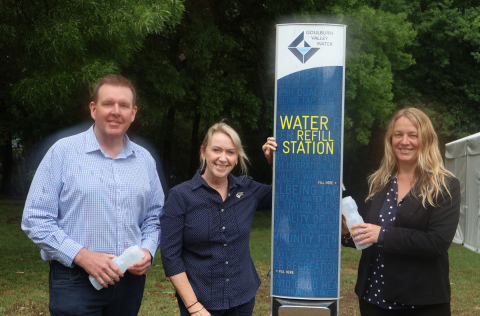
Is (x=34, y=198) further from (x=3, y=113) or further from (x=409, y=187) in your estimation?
(x=3, y=113)

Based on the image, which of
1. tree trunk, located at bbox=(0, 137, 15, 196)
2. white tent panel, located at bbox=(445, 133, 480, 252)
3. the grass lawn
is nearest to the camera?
the grass lawn

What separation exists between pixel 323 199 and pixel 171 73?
992 centimetres

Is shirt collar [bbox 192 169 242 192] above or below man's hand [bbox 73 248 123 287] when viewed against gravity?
above

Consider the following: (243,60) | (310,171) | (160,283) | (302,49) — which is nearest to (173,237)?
(310,171)

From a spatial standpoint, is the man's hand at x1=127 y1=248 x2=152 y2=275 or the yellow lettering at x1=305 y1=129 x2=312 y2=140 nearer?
the man's hand at x1=127 y1=248 x2=152 y2=275

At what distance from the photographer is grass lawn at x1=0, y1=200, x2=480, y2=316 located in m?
6.27

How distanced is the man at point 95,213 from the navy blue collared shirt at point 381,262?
134 centimetres

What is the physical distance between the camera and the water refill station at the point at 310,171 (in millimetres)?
3492

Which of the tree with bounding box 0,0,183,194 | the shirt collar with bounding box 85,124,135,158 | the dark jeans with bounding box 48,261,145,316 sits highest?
the tree with bounding box 0,0,183,194

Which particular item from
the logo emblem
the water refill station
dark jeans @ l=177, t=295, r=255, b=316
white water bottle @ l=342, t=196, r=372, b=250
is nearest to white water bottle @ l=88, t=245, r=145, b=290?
dark jeans @ l=177, t=295, r=255, b=316

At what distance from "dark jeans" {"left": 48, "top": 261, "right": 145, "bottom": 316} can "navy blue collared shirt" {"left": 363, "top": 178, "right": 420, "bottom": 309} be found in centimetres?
149

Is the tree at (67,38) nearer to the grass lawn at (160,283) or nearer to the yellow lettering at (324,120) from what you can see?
the grass lawn at (160,283)

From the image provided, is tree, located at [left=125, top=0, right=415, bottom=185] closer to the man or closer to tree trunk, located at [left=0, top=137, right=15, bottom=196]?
the man

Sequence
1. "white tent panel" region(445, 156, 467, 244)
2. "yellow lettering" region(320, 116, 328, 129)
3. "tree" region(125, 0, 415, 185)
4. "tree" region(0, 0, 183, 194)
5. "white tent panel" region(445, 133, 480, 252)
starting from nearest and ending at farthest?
"yellow lettering" region(320, 116, 328, 129)
"tree" region(0, 0, 183, 194)
"white tent panel" region(445, 133, 480, 252)
"white tent panel" region(445, 156, 467, 244)
"tree" region(125, 0, 415, 185)
